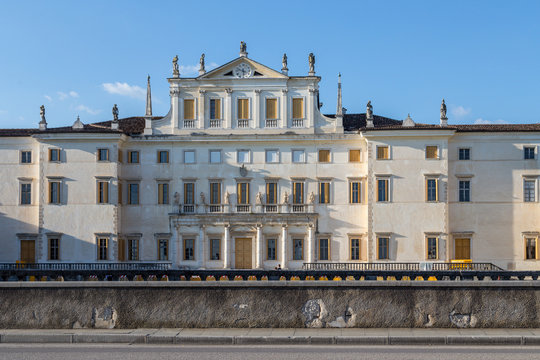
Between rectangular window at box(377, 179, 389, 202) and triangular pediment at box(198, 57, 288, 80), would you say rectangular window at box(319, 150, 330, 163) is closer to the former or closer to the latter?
rectangular window at box(377, 179, 389, 202)

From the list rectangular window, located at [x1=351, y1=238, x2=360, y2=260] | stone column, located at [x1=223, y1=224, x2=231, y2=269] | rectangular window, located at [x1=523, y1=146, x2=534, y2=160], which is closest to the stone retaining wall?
stone column, located at [x1=223, y1=224, x2=231, y2=269]

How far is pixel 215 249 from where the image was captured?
162ft

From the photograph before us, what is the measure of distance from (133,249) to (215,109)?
457 inches

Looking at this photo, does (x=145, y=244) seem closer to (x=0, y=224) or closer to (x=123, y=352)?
(x=0, y=224)

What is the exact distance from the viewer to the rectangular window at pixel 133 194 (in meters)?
50.2

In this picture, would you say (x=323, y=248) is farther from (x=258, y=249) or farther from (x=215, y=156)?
(x=215, y=156)

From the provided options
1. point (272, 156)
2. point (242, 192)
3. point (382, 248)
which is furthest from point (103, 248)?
point (382, 248)

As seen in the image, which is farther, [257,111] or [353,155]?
[257,111]

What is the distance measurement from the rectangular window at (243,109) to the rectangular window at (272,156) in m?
3.02

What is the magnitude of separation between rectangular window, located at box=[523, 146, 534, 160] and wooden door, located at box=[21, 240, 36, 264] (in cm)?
3505

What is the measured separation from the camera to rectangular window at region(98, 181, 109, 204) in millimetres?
49031

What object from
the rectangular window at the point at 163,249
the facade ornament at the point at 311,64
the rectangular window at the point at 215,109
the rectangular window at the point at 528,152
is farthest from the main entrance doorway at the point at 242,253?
the rectangular window at the point at 528,152

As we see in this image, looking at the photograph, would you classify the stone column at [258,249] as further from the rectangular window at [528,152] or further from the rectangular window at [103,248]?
the rectangular window at [528,152]

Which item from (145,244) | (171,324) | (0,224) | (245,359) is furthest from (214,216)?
(245,359)
